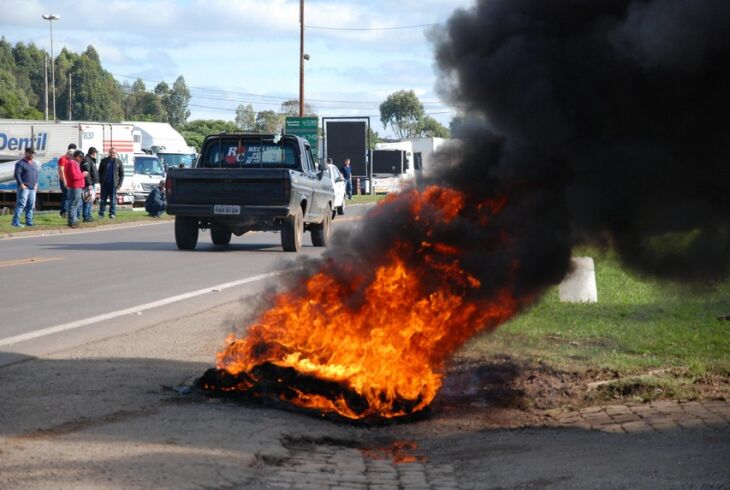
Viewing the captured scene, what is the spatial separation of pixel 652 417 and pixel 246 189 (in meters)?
14.5

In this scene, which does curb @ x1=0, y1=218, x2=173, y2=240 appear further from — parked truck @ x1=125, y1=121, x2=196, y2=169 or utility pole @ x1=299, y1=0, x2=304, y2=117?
utility pole @ x1=299, y1=0, x2=304, y2=117

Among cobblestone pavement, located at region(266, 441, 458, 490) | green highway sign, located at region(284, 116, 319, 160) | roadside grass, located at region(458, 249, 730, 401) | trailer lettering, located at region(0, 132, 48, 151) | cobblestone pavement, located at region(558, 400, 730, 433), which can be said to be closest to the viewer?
cobblestone pavement, located at region(266, 441, 458, 490)

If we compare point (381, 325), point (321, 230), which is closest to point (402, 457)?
point (381, 325)

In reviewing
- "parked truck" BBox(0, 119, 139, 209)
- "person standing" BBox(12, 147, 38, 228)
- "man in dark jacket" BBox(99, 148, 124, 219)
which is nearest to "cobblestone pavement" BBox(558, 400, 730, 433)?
"person standing" BBox(12, 147, 38, 228)

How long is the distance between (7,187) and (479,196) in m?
34.4

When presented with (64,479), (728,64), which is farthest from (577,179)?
(64,479)

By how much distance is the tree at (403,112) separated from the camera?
283ft

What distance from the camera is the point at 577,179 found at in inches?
284

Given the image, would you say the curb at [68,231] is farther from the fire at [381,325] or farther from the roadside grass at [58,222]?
the fire at [381,325]

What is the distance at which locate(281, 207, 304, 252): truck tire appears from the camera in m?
21.0

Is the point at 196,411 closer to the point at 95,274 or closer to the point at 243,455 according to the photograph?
the point at 243,455

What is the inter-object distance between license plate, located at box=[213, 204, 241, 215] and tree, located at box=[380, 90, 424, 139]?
6548 cm

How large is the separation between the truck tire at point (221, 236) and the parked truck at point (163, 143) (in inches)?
1171

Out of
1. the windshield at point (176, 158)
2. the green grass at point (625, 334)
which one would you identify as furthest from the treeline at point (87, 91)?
the green grass at point (625, 334)
